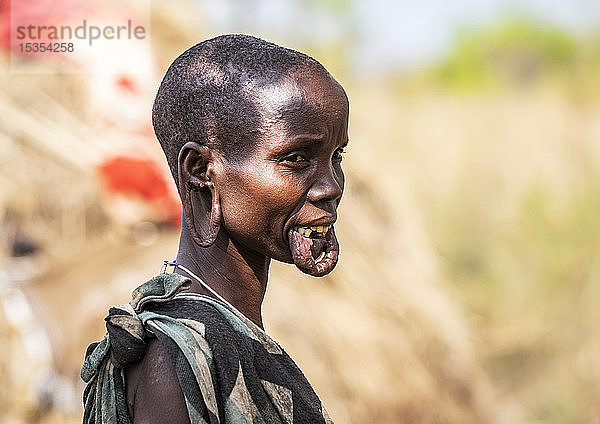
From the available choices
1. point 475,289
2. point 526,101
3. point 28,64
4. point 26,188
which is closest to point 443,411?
point 26,188

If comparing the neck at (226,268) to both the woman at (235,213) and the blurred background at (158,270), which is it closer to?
the woman at (235,213)

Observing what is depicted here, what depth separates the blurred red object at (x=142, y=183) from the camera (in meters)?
4.11

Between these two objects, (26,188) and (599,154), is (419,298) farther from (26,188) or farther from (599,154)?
(599,154)

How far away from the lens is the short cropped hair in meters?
1.30

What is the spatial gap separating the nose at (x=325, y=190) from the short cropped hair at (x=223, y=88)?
0.34ft

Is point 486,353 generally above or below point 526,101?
A: below

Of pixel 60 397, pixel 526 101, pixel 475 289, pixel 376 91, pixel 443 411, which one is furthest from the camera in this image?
pixel 376 91

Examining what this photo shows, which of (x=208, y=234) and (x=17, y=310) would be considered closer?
(x=208, y=234)

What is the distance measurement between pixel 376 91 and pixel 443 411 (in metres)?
8.20

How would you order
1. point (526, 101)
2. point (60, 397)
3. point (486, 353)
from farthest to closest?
point (526, 101) < point (486, 353) < point (60, 397)

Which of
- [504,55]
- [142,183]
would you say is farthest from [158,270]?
[504,55]

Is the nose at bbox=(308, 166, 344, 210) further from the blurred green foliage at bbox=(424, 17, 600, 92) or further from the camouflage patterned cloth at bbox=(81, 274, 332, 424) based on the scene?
the blurred green foliage at bbox=(424, 17, 600, 92)

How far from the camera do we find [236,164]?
4.28ft

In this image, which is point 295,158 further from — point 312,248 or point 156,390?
point 156,390
